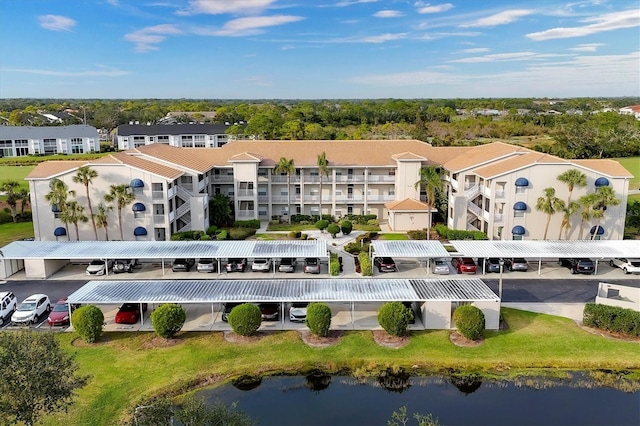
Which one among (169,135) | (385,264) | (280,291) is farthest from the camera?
(169,135)

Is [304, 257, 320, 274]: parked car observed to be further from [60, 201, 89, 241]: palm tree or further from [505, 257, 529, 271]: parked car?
[60, 201, 89, 241]: palm tree

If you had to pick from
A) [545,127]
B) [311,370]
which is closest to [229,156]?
[311,370]

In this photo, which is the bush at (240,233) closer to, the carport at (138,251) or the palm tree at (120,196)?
the carport at (138,251)

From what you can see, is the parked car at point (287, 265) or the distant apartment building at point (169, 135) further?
the distant apartment building at point (169, 135)

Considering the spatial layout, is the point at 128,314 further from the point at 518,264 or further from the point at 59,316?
the point at 518,264

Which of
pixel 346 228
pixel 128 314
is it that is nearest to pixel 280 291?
pixel 128 314

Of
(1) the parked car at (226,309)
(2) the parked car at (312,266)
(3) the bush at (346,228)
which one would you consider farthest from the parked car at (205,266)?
(3) the bush at (346,228)

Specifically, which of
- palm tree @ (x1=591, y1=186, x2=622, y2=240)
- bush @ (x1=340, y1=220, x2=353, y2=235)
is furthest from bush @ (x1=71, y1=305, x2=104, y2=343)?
palm tree @ (x1=591, y1=186, x2=622, y2=240)
